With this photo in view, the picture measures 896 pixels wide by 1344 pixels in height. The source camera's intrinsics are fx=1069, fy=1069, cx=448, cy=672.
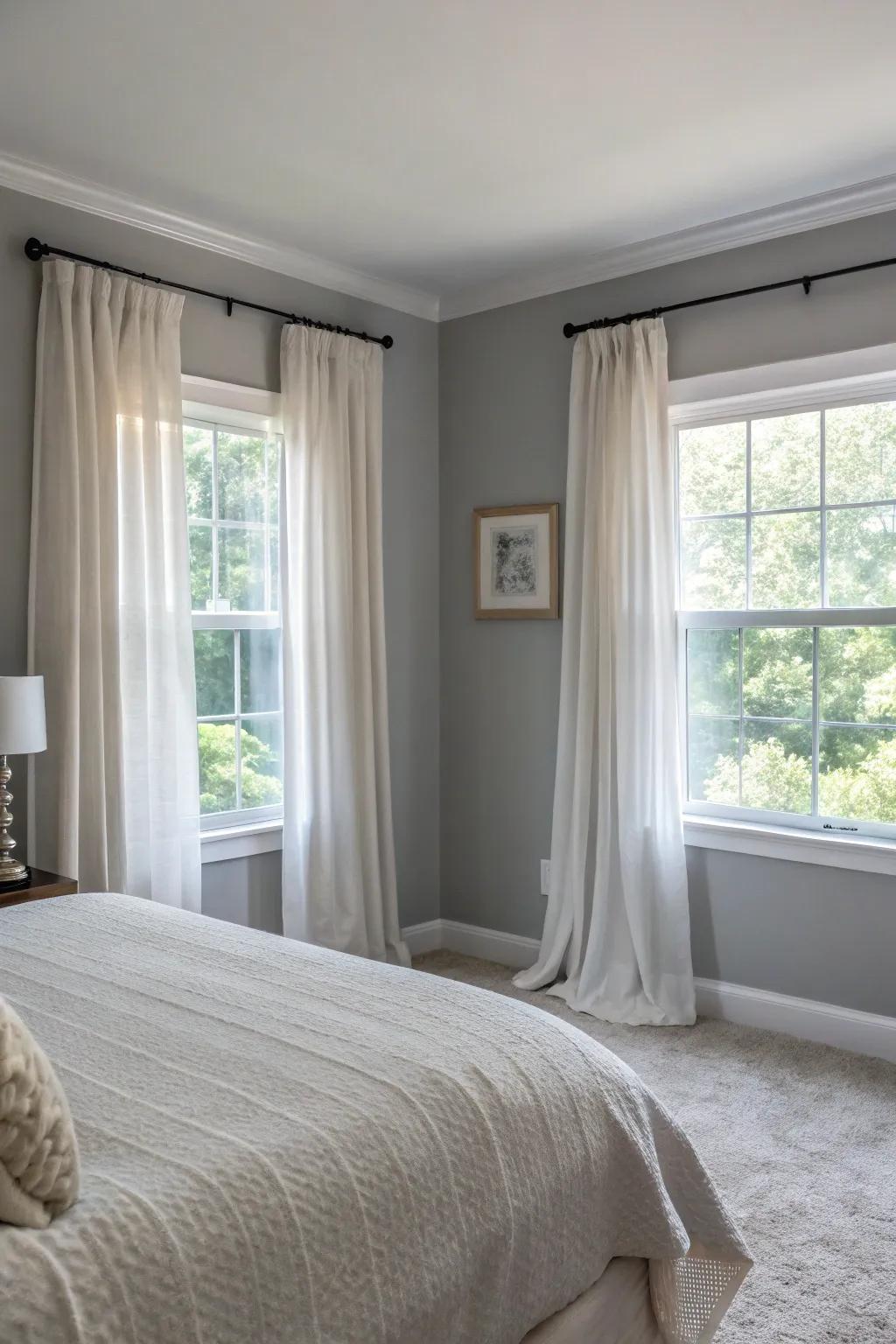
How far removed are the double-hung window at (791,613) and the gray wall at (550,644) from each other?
0.24m

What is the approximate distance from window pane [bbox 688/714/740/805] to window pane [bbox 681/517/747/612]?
0.43m

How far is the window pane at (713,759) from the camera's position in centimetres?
390

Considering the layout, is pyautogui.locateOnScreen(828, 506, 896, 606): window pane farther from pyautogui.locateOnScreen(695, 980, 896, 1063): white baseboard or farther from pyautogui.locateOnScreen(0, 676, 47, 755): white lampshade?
pyautogui.locateOnScreen(0, 676, 47, 755): white lampshade

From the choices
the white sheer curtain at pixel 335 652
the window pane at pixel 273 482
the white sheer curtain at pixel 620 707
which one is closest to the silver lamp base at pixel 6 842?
the white sheer curtain at pixel 335 652

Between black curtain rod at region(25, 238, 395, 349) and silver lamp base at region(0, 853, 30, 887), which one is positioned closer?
silver lamp base at region(0, 853, 30, 887)

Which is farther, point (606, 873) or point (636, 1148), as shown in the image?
point (606, 873)

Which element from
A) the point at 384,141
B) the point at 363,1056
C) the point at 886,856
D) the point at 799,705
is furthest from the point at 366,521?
the point at 363,1056

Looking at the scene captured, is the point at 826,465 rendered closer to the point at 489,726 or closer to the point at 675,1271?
the point at 489,726

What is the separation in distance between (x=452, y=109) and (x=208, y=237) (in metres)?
1.21

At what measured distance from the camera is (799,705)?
12.2ft

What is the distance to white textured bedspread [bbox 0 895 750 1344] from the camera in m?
1.16

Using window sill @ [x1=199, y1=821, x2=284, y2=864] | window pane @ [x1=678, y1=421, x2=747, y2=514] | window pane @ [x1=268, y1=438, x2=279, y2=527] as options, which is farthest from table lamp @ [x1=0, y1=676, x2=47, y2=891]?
window pane @ [x1=678, y1=421, x2=747, y2=514]

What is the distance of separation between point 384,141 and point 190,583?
161 cm

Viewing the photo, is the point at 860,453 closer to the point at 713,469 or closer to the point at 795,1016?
the point at 713,469
